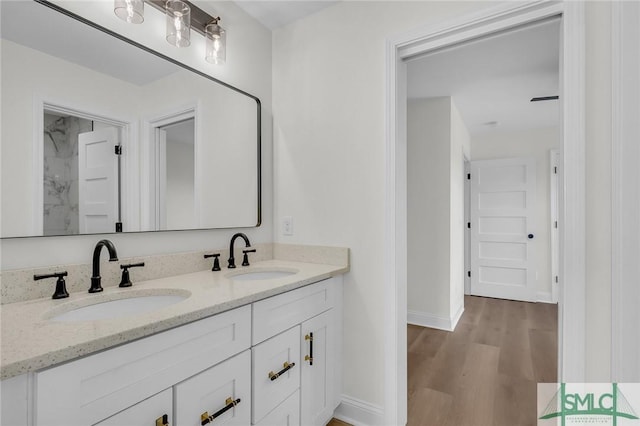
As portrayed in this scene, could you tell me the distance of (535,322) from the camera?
11.6ft

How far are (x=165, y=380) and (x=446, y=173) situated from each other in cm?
315

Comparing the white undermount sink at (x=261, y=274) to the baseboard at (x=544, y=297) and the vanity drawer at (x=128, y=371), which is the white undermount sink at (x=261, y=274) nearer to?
the vanity drawer at (x=128, y=371)

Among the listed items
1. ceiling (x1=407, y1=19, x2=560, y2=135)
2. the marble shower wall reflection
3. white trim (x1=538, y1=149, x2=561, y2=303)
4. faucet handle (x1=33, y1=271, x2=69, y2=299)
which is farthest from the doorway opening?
white trim (x1=538, y1=149, x2=561, y2=303)

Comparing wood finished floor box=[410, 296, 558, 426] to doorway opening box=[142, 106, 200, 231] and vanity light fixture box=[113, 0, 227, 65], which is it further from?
vanity light fixture box=[113, 0, 227, 65]

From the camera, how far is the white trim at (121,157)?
43.8 inches

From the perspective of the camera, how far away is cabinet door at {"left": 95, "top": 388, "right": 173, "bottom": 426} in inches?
31.8

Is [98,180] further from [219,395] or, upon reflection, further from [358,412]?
[358,412]

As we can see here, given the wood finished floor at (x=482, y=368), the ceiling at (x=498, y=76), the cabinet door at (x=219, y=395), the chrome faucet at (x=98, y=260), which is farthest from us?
the ceiling at (x=498, y=76)

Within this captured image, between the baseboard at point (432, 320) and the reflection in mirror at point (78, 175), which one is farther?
the baseboard at point (432, 320)

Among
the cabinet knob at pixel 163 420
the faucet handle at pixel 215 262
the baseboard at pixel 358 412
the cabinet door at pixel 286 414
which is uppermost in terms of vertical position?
the faucet handle at pixel 215 262

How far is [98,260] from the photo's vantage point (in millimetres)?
1212

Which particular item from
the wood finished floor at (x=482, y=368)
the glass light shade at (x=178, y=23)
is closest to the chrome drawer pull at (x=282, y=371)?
the wood finished floor at (x=482, y=368)

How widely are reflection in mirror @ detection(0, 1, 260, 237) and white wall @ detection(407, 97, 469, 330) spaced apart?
230cm

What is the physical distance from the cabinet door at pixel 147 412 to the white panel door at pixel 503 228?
4.71 meters
